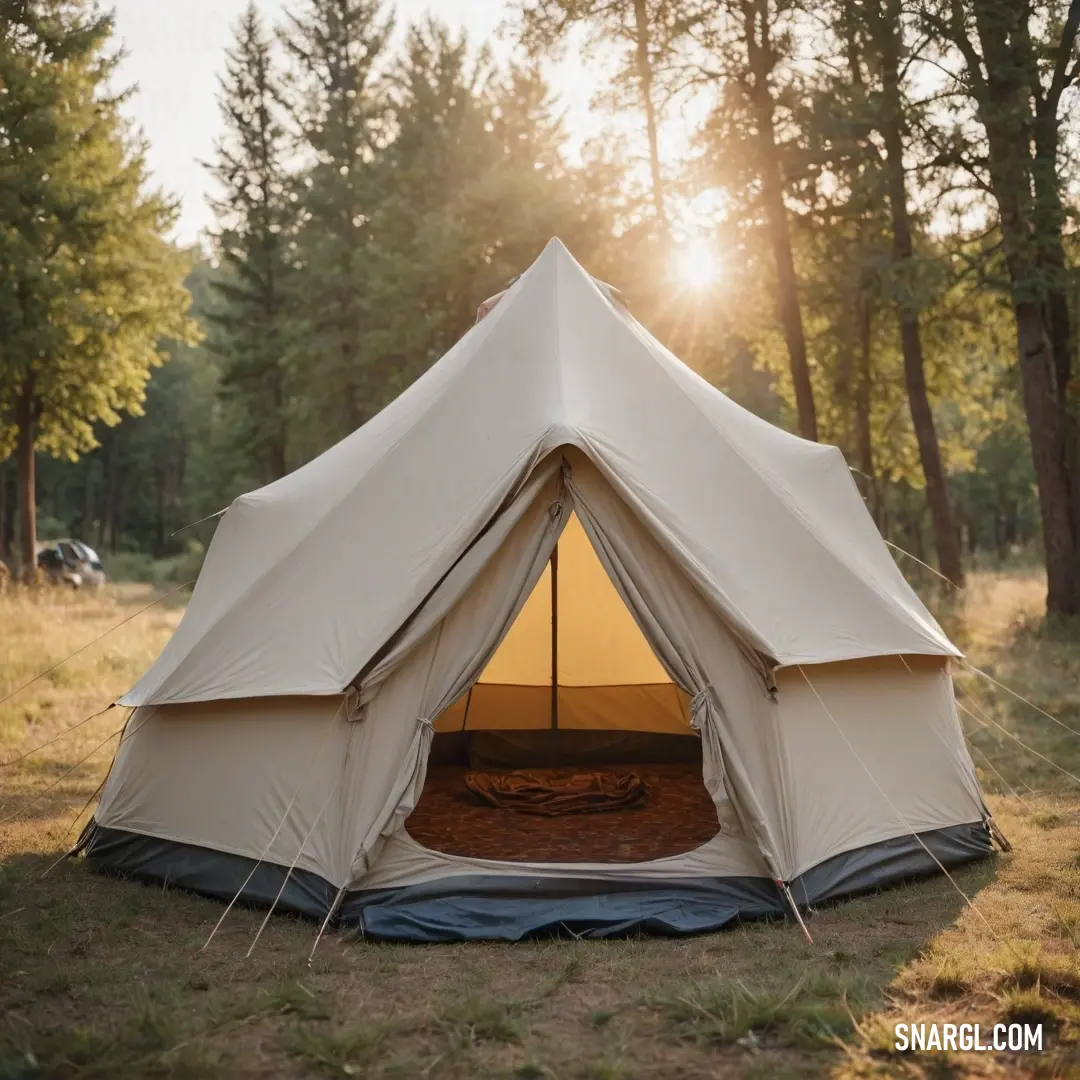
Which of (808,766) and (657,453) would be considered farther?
(657,453)

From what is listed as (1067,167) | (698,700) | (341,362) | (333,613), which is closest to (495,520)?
(333,613)

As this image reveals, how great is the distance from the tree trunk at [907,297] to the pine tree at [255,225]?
14521 mm

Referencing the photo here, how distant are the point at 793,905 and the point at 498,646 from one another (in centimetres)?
180

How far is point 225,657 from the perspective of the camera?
5562 millimetres

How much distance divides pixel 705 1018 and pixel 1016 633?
1077 centimetres

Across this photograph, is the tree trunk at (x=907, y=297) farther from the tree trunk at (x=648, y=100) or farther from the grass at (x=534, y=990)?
the grass at (x=534, y=990)

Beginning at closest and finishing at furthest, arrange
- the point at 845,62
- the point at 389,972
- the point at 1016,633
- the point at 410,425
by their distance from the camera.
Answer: the point at 389,972 < the point at 410,425 < the point at 1016,633 < the point at 845,62

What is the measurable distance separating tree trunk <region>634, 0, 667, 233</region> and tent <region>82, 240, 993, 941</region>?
9771mm

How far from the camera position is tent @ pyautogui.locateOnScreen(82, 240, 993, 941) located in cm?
508

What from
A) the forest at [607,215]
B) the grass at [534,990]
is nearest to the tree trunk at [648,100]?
the forest at [607,215]

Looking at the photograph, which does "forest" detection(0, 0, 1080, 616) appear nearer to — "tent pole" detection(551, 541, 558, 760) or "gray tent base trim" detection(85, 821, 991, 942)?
"tent pole" detection(551, 541, 558, 760)

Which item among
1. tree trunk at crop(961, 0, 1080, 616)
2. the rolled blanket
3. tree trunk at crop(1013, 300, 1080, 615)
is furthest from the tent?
tree trunk at crop(1013, 300, 1080, 615)

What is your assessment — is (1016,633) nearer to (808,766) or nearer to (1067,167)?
(1067,167)

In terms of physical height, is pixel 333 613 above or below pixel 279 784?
above
